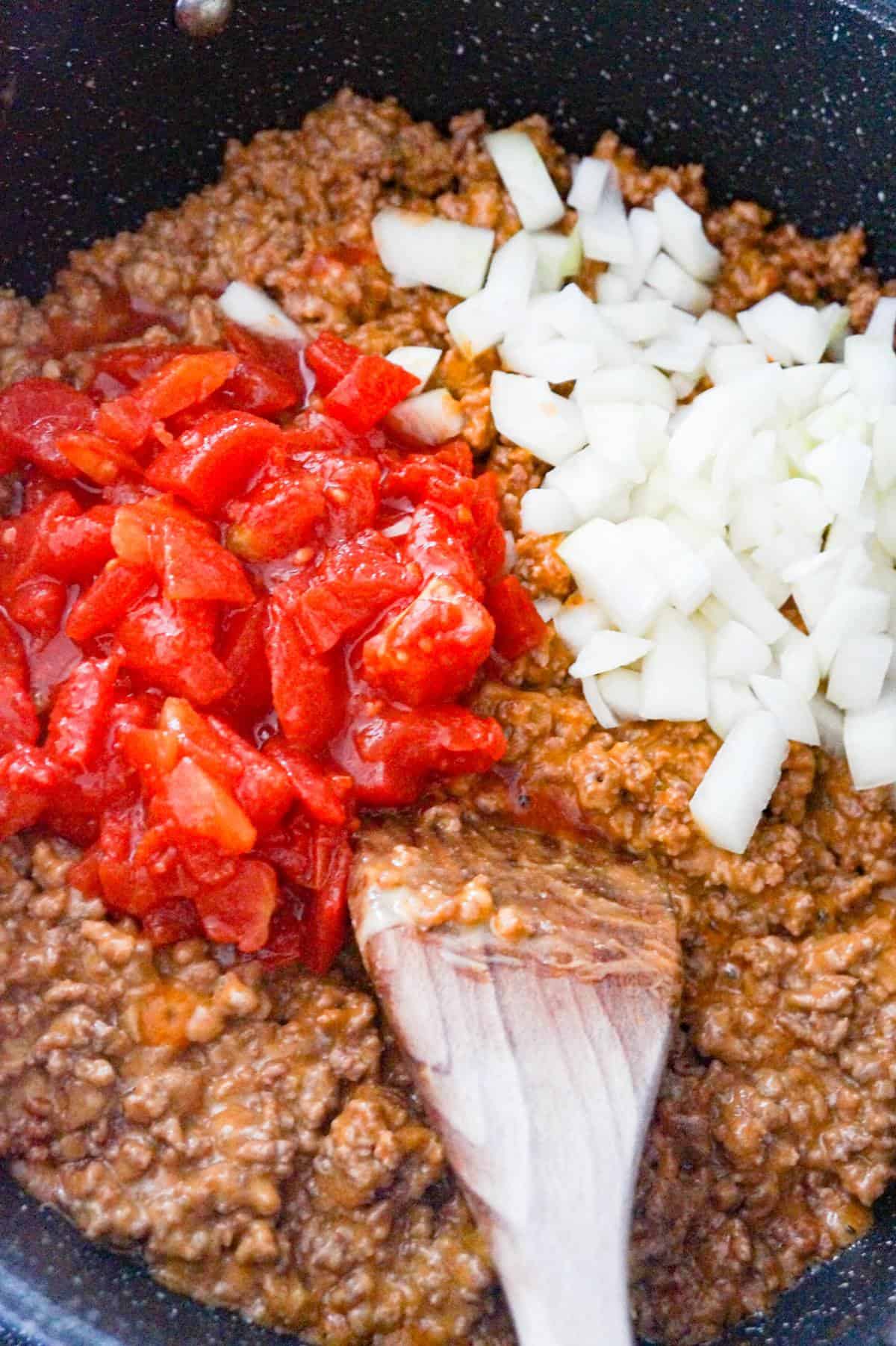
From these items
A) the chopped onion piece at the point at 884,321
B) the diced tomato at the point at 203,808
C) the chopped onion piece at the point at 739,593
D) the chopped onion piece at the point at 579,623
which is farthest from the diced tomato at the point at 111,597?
the chopped onion piece at the point at 884,321

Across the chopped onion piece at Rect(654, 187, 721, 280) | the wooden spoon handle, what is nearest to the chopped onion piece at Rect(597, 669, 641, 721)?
the wooden spoon handle

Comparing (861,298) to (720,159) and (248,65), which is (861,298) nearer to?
(720,159)

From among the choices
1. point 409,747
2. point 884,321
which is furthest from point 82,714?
point 884,321

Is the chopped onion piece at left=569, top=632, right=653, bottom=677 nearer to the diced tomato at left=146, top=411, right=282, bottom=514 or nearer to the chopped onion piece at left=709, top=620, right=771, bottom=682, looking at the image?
the chopped onion piece at left=709, top=620, right=771, bottom=682

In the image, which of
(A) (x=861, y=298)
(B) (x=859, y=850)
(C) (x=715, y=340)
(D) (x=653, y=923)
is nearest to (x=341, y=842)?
(D) (x=653, y=923)

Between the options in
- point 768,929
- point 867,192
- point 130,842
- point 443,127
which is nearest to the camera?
point 130,842

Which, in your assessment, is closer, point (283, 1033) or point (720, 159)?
point (283, 1033)

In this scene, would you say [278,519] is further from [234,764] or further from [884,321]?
[884,321]
